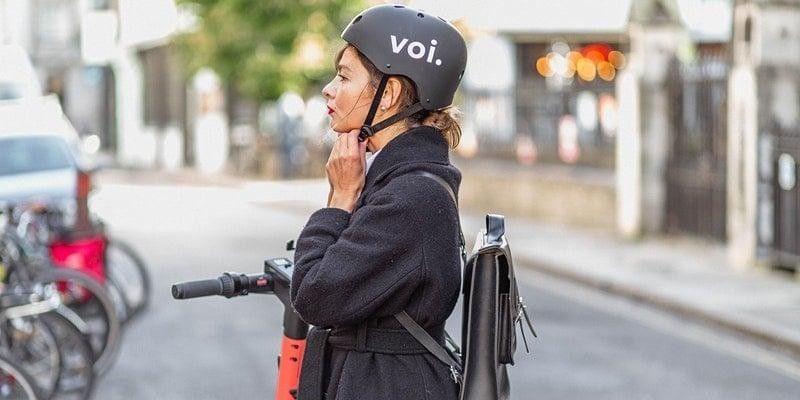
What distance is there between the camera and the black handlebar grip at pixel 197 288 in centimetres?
345

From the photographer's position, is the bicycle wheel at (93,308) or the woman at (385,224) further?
the bicycle wheel at (93,308)

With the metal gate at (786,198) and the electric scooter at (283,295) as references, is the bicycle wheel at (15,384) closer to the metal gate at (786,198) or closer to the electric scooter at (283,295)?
the electric scooter at (283,295)

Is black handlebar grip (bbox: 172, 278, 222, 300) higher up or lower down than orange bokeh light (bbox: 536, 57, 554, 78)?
lower down

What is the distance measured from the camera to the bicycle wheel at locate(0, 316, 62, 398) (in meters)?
6.90

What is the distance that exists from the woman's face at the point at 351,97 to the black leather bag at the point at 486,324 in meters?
0.23

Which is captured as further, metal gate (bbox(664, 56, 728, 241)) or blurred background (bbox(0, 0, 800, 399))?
metal gate (bbox(664, 56, 728, 241))

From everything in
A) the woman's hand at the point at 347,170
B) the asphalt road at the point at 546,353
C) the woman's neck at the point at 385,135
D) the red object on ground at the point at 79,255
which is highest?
the woman's neck at the point at 385,135

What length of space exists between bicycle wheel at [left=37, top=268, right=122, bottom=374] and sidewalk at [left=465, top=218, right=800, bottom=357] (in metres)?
4.56

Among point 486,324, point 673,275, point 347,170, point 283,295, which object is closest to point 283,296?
point 283,295

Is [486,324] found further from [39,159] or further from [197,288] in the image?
[39,159]

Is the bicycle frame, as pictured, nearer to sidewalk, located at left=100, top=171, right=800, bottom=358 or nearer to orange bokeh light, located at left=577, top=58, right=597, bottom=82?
sidewalk, located at left=100, top=171, right=800, bottom=358

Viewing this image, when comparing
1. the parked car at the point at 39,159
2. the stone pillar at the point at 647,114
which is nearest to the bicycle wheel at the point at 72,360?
the parked car at the point at 39,159

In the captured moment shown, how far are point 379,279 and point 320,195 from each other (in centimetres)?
2425

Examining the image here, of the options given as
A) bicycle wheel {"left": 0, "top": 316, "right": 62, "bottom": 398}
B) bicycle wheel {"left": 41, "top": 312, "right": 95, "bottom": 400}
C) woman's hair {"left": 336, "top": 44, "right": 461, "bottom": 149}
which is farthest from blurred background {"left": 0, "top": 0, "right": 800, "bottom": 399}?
woman's hair {"left": 336, "top": 44, "right": 461, "bottom": 149}
